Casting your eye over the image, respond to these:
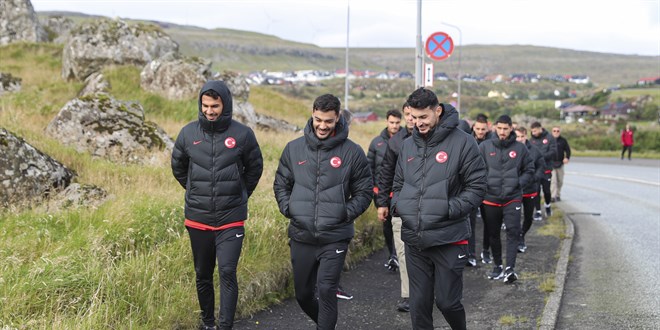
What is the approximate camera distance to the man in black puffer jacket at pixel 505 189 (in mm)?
8422

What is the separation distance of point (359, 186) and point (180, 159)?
1606mm

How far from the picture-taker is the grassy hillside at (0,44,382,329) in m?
5.23

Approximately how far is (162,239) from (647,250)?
7.15m

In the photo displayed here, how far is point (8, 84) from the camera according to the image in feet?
58.1

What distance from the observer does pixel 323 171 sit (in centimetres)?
560

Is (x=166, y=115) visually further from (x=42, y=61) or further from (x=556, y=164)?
(x=556, y=164)

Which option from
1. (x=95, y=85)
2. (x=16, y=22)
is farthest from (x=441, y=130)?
(x=16, y=22)

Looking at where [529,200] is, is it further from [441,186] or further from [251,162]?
[251,162]

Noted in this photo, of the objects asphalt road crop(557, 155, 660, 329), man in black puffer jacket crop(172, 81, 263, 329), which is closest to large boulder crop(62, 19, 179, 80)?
asphalt road crop(557, 155, 660, 329)

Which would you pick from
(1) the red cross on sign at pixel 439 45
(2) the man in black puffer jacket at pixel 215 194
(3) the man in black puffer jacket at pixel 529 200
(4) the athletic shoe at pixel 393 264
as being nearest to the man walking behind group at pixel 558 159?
(1) the red cross on sign at pixel 439 45

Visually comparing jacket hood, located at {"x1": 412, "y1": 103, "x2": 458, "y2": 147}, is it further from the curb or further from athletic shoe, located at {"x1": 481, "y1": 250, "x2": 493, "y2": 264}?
athletic shoe, located at {"x1": 481, "y1": 250, "x2": 493, "y2": 264}

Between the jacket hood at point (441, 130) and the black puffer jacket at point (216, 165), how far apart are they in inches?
60.1

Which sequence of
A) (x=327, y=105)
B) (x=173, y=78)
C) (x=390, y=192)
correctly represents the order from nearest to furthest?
(x=327, y=105)
(x=390, y=192)
(x=173, y=78)

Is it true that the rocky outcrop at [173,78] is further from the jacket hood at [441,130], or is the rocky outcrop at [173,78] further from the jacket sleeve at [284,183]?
the jacket hood at [441,130]
